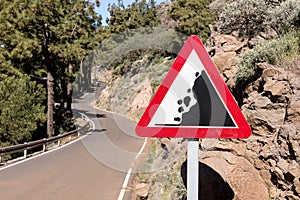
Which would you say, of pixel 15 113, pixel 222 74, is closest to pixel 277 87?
pixel 222 74

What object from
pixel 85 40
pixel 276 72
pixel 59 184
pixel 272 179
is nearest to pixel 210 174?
pixel 272 179

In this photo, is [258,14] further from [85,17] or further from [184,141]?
[85,17]

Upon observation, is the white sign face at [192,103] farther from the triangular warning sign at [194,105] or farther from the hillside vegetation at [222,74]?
the hillside vegetation at [222,74]

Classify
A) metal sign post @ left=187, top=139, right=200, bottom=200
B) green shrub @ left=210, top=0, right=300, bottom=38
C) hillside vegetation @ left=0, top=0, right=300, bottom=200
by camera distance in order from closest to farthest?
metal sign post @ left=187, top=139, right=200, bottom=200, hillside vegetation @ left=0, top=0, right=300, bottom=200, green shrub @ left=210, top=0, right=300, bottom=38

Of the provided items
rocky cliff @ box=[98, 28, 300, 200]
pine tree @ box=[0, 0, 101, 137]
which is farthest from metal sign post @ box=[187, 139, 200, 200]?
pine tree @ box=[0, 0, 101, 137]

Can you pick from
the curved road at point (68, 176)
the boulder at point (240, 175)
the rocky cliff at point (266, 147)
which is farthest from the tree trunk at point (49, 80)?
the boulder at point (240, 175)

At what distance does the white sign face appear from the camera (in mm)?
2975

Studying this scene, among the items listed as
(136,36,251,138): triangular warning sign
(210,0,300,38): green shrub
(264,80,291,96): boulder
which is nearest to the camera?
(136,36,251,138): triangular warning sign

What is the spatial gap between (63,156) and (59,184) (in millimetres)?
6636

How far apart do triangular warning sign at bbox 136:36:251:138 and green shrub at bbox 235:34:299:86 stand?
4.96 meters

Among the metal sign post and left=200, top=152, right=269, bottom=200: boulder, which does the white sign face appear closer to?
the metal sign post

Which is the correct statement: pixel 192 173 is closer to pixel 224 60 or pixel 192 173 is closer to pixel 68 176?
pixel 224 60

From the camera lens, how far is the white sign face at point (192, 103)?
9.76 feet

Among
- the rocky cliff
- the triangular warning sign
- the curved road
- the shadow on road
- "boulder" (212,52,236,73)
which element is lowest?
the curved road
